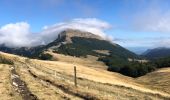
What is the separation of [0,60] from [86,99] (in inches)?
3822

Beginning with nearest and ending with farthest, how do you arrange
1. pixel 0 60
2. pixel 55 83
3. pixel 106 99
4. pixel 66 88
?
1. pixel 106 99
2. pixel 66 88
3. pixel 55 83
4. pixel 0 60

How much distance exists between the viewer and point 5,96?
117ft

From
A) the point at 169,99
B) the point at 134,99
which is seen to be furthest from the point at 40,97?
the point at 169,99

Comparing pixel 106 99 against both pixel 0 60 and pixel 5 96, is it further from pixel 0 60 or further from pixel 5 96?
pixel 0 60

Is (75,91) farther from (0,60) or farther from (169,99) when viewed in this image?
(0,60)

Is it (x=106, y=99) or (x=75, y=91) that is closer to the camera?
(x=106, y=99)

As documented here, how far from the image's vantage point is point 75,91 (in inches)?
1521

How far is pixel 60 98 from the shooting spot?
33.4 metres

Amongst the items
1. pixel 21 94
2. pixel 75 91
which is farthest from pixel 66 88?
pixel 21 94

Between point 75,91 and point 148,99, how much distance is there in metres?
7.56

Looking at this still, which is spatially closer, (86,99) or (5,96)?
(86,99)

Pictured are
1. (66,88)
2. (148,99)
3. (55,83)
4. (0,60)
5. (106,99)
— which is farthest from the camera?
(0,60)

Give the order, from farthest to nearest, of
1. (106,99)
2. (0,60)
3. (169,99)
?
1. (0,60)
2. (169,99)
3. (106,99)

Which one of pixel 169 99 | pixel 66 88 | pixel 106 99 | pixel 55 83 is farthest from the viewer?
pixel 55 83
